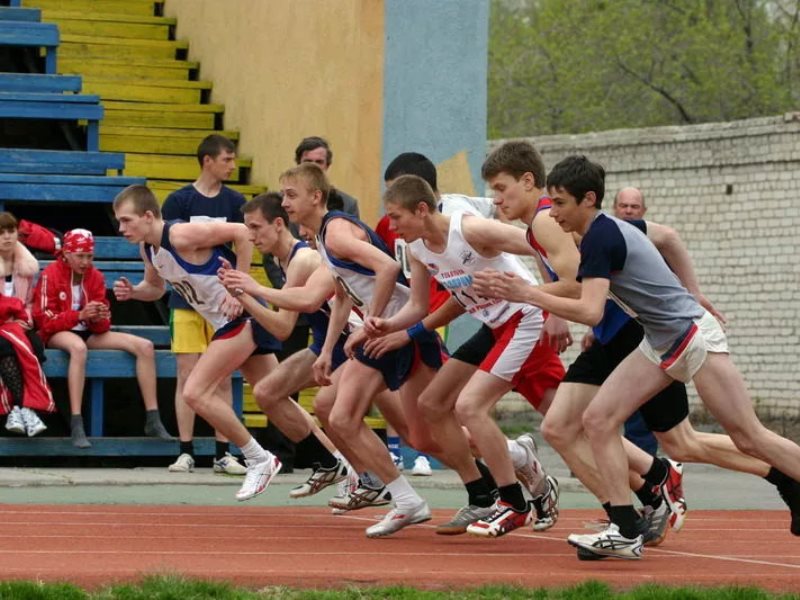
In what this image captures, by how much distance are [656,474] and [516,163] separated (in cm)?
184

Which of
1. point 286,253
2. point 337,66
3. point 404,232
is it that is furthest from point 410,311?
point 337,66

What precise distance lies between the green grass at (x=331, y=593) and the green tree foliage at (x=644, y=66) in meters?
26.7

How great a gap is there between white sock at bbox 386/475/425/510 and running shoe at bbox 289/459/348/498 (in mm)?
1573

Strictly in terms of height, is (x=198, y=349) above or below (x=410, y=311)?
below

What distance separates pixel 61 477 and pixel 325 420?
2.79 m

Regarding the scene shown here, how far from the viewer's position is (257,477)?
11.0 metres

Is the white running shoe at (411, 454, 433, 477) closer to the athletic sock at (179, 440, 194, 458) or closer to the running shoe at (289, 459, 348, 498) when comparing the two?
the athletic sock at (179, 440, 194, 458)

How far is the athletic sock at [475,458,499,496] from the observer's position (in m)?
10.2

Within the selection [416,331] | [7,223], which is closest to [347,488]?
[416,331]

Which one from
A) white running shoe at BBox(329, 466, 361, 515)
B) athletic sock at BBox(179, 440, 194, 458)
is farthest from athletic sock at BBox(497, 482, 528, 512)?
athletic sock at BBox(179, 440, 194, 458)

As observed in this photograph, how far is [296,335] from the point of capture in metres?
15.1

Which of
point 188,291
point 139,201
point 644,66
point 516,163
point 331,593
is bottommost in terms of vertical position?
point 331,593

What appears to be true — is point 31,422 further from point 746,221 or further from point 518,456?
point 746,221

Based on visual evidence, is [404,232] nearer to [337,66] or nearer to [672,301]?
[672,301]
